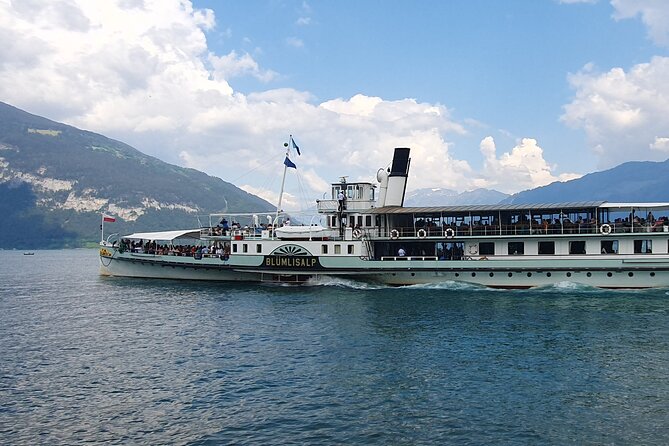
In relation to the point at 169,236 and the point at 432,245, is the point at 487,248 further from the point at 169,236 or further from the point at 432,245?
the point at 169,236

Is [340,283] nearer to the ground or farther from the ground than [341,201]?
nearer to the ground

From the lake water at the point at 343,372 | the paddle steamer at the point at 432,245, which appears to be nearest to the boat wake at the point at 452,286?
the paddle steamer at the point at 432,245

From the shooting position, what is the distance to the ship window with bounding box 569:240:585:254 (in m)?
43.8

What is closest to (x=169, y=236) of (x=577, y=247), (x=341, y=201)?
(x=341, y=201)

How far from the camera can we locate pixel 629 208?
42.2m

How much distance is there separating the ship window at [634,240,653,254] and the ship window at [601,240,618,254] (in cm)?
146

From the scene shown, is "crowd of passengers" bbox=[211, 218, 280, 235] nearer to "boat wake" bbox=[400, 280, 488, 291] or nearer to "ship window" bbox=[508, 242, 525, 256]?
"boat wake" bbox=[400, 280, 488, 291]

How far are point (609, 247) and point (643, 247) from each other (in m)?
2.43

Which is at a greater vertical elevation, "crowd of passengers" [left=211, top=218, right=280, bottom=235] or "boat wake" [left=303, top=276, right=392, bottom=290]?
"crowd of passengers" [left=211, top=218, right=280, bottom=235]

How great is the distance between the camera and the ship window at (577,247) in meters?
43.8

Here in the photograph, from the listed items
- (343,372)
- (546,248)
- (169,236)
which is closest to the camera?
(343,372)

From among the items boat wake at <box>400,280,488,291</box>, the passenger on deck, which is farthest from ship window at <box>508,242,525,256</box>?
the passenger on deck

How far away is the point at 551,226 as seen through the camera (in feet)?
144

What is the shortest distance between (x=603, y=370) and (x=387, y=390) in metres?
9.22
